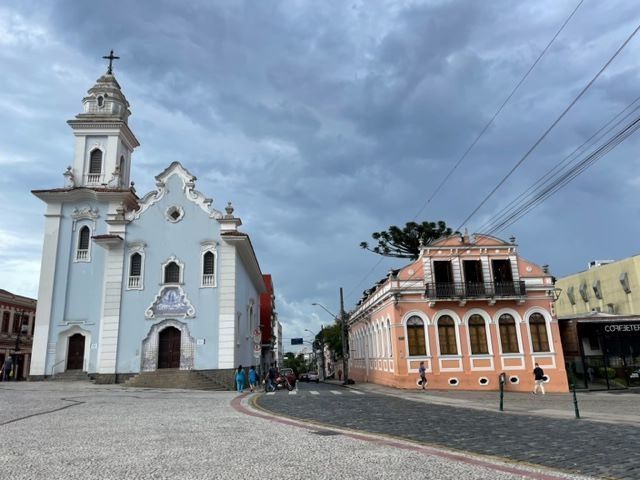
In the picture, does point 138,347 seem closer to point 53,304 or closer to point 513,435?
point 53,304

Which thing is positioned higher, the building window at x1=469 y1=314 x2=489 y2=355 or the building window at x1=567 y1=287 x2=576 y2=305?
the building window at x1=567 y1=287 x2=576 y2=305

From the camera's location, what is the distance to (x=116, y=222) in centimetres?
3056

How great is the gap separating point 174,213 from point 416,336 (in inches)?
675

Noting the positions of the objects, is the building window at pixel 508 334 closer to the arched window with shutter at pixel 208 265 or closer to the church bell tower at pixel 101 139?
the arched window with shutter at pixel 208 265

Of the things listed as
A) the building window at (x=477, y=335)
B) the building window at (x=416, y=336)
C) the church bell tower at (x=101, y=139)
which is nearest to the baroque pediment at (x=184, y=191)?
the church bell tower at (x=101, y=139)

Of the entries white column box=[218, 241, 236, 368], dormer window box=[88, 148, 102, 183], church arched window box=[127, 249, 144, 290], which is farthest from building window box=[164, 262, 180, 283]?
dormer window box=[88, 148, 102, 183]

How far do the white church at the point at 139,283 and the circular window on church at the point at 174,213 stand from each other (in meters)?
0.06

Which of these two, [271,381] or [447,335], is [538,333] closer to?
[447,335]

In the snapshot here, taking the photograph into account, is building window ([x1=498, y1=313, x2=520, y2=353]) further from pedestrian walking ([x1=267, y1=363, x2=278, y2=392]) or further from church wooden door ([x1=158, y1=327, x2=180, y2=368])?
church wooden door ([x1=158, y1=327, x2=180, y2=368])

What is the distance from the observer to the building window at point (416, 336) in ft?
96.8

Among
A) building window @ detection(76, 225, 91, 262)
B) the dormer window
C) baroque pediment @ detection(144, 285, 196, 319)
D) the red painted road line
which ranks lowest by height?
the red painted road line

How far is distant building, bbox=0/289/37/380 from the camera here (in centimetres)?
4762

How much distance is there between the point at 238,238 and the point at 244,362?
32.0 ft

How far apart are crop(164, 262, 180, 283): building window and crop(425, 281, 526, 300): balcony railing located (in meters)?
15.5
